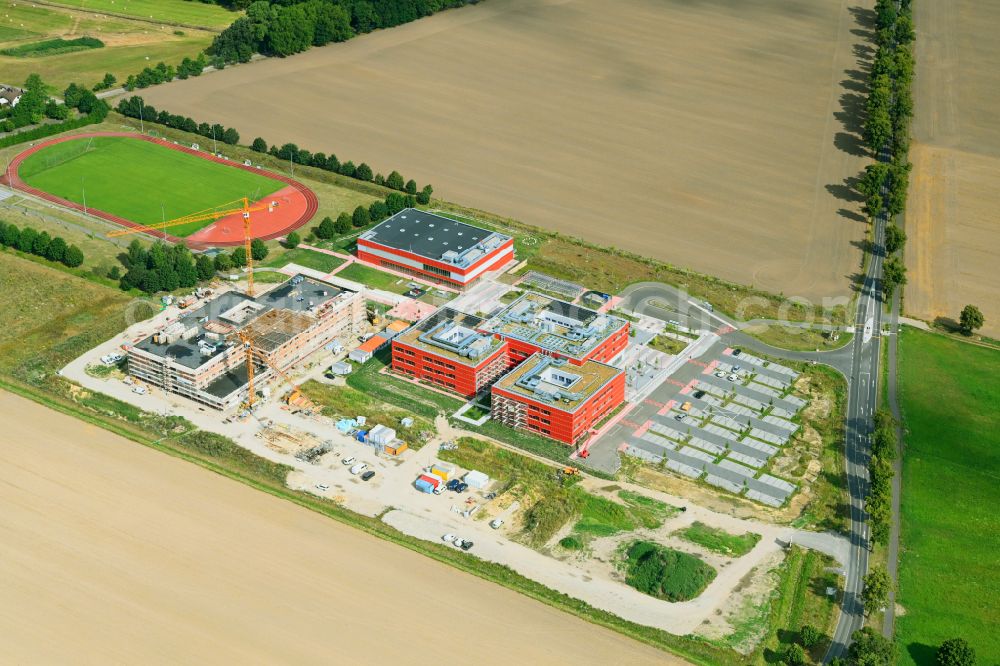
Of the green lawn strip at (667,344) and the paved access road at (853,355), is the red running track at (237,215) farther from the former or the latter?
the green lawn strip at (667,344)

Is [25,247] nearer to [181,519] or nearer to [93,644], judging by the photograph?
[181,519]

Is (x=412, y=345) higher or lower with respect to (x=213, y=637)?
higher

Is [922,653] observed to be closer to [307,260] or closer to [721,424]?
[721,424]

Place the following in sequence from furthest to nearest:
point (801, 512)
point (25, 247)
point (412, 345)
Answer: point (25, 247), point (412, 345), point (801, 512)

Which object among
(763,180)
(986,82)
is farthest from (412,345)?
(986,82)

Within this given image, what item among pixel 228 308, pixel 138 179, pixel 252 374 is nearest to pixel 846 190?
pixel 228 308

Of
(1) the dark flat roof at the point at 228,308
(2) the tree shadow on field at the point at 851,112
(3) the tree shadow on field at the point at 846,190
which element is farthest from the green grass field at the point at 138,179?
(2) the tree shadow on field at the point at 851,112

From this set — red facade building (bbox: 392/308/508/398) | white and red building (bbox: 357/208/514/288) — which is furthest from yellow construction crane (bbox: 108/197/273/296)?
red facade building (bbox: 392/308/508/398)
